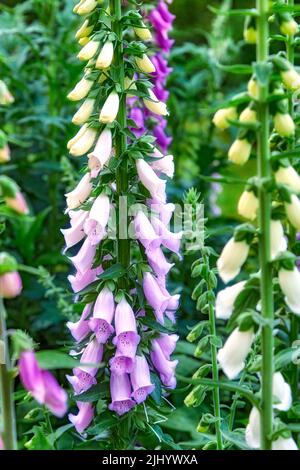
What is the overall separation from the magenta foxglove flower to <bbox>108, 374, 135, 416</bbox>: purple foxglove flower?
61cm

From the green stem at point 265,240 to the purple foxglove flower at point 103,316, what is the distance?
50 centimetres

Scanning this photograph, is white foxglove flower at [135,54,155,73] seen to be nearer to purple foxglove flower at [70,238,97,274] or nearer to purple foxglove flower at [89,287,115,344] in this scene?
purple foxglove flower at [70,238,97,274]

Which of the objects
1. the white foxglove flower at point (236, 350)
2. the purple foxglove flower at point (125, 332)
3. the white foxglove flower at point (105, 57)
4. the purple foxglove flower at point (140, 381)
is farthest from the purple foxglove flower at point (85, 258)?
the white foxglove flower at point (236, 350)

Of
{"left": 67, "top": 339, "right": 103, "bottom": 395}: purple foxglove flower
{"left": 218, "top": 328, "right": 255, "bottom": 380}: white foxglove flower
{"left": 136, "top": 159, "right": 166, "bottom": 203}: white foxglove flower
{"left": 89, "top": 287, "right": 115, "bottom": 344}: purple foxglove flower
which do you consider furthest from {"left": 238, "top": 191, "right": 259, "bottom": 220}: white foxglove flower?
{"left": 67, "top": 339, "right": 103, "bottom": 395}: purple foxglove flower

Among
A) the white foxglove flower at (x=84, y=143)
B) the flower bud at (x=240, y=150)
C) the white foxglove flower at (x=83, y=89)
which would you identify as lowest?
the flower bud at (x=240, y=150)

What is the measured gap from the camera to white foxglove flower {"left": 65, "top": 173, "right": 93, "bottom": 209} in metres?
2.29

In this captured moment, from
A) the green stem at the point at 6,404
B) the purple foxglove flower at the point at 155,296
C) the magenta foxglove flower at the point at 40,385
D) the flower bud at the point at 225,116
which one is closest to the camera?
the magenta foxglove flower at the point at 40,385

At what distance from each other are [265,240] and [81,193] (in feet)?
2.14

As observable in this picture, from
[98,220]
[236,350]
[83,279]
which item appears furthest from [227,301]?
[83,279]

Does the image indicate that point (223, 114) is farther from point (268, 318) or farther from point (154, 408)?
point (154, 408)

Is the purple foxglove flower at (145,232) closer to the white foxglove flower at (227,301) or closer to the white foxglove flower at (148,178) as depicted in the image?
the white foxglove flower at (148,178)

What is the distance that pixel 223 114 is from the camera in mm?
1850

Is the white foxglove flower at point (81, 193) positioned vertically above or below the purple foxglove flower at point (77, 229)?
above

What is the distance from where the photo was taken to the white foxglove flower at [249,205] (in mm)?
1809
